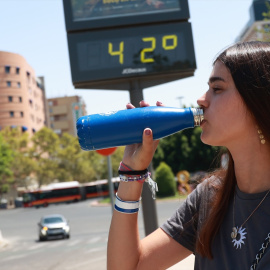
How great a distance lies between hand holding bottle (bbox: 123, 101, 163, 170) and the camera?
77.0 inches

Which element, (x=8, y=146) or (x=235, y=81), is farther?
(x=8, y=146)

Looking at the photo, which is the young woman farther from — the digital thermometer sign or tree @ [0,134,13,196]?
tree @ [0,134,13,196]

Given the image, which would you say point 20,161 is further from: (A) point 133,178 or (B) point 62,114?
(A) point 133,178

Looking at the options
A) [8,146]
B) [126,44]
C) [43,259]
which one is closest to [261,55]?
[126,44]

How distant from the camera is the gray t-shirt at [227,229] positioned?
1.72m

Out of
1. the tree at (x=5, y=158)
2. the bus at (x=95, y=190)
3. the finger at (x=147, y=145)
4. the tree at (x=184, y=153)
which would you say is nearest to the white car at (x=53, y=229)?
the finger at (x=147, y=145)

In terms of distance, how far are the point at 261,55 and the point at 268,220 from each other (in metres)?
0.58

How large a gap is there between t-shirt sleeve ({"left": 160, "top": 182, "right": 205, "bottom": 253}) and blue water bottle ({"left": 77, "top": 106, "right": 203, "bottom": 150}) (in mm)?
303

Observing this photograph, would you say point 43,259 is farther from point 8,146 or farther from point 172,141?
point 8,146

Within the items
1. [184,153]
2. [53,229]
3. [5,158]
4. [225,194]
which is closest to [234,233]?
[225,194]

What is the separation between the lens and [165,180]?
145ft

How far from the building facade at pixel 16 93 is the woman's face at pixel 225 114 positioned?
84688 millimetres

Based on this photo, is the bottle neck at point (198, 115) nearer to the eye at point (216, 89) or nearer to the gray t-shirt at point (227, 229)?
the eye at point (216, 89)

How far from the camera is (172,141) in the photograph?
174ft
